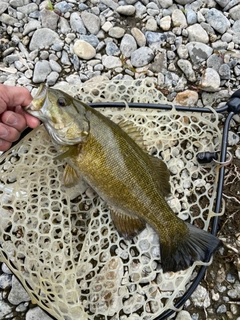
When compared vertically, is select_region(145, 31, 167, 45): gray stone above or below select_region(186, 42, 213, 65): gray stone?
above

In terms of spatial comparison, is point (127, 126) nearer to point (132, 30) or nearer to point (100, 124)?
point (100, 124)

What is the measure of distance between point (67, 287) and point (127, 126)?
1347mm

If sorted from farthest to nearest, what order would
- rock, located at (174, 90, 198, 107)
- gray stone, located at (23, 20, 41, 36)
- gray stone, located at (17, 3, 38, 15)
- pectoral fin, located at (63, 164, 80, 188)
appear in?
gray stone, located at (17, 3, 38, 15)
gray stone, located at (23, 20, 41, 36)
rock, located at (174, 90, 198, 107)
pectoral fin, located at (63, 164, 80, 188)

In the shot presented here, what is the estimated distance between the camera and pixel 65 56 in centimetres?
429

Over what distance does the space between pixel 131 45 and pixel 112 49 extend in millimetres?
197

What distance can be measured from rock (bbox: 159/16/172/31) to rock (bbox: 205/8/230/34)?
1.38 feet

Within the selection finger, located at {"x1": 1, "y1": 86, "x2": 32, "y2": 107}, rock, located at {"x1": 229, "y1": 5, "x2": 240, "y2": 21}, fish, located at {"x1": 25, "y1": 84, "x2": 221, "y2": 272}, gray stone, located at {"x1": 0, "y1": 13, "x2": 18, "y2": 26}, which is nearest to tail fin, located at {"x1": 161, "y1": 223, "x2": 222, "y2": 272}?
fish, located at {"x1": 25, "y1": 84, "x2": 221, "y2": 272}

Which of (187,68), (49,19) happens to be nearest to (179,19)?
(187,68)

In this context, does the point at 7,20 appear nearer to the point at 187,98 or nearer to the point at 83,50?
the point at 83,50

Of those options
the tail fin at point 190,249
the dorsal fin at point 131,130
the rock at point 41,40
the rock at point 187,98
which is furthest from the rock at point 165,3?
the tail fin at point 190,249

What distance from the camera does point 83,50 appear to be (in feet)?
14.0

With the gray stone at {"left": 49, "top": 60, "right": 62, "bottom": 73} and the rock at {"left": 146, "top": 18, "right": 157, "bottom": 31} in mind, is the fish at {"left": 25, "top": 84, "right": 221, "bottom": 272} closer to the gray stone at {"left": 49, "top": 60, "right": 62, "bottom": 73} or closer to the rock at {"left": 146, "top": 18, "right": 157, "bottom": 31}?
the gray stone at {"left": 49, "top": 60, "right": 62, "bottom": 73}

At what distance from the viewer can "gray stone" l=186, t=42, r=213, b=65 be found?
4.35 m

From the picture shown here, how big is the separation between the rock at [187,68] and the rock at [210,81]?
0.33 ft
